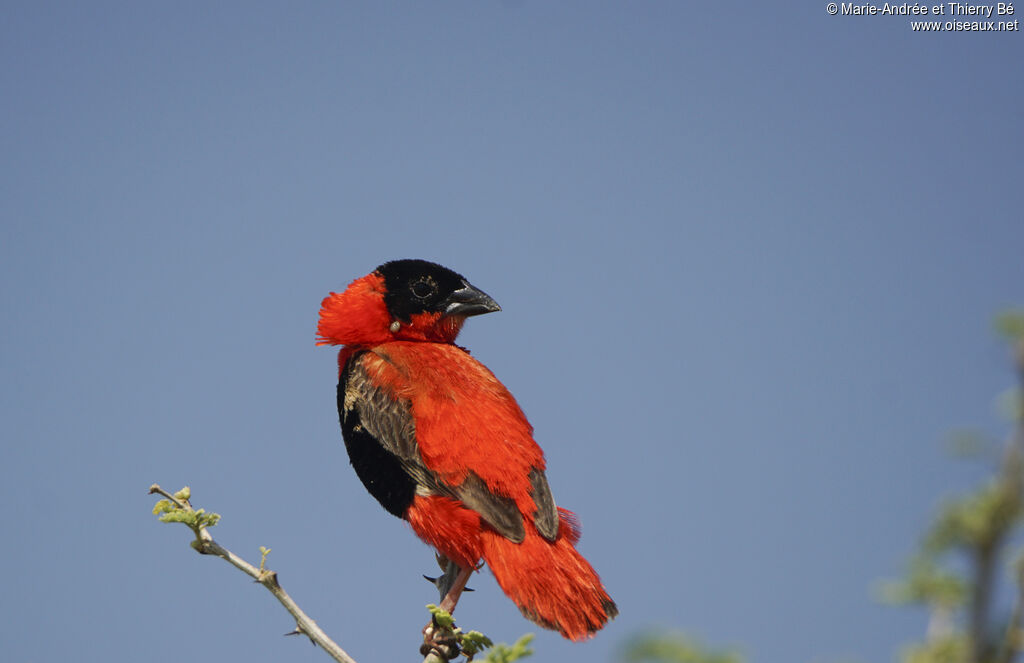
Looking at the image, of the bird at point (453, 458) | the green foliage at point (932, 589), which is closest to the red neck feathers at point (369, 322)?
the bird at point (453, 458)

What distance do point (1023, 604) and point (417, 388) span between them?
3.65m

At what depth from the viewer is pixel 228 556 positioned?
3066mm

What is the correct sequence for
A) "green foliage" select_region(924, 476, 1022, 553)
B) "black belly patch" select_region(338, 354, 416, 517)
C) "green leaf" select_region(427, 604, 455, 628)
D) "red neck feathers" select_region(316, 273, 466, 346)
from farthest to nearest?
"red neck feathers" select_region(316, 273, 466, 346) < "black belly patch" select_region(338, 354, 416, 517) < "green leaf" select_region(427, 604, 455, 628) < "green foliage" select_region(924, 476, 1022, 553)

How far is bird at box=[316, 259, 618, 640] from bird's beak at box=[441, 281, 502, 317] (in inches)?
3.4

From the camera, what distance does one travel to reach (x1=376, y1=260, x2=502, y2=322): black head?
16.5 feet

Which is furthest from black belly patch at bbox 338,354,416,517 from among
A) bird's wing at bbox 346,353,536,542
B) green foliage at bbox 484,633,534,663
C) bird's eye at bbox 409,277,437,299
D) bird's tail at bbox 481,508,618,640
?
green foliage at bbox 484,633,534,663

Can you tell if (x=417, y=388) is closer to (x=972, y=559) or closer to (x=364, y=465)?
(x=364, y=465)

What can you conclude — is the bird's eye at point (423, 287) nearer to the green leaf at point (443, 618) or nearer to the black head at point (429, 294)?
the black head at point (429, 294)

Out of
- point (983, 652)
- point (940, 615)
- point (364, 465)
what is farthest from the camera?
point (364, 465)

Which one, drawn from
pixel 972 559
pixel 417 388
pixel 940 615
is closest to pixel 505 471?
pixel 417 388

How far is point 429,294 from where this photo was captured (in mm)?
5082

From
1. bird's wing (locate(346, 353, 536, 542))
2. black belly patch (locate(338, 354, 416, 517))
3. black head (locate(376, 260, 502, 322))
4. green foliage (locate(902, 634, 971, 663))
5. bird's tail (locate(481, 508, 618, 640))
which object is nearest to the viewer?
green foliage (locate(902, 634, 971, 663))

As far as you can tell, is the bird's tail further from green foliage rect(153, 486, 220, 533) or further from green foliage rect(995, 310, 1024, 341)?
green foliage rect(995, 310, 1024, 341)

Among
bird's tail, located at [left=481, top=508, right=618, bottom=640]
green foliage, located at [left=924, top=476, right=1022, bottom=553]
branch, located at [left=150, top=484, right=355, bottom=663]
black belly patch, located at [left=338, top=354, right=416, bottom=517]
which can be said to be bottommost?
green foliage, located at [left=924, top=476, right=1022, bottom=553]
